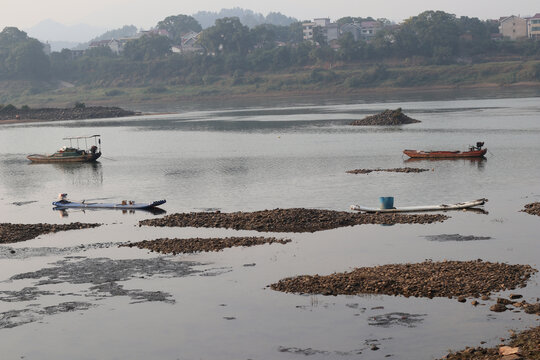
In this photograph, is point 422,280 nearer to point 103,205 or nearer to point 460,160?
point 103,205

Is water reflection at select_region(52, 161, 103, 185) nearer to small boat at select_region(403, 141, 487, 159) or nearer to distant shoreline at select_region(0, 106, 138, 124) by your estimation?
small boat at select_region(403, 141, 487, 159)

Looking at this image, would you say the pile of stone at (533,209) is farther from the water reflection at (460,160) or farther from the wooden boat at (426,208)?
the water reflection at (460,160)

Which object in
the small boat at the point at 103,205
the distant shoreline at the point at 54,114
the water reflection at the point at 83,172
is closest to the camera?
the small boat at the point at 103,205

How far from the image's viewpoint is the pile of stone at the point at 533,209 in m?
49.2

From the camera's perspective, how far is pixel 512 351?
24266 mm

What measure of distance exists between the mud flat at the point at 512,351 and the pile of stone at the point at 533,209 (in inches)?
939

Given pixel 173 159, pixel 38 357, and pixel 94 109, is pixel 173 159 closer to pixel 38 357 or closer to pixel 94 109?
pixel 38 357

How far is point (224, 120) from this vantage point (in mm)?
161500

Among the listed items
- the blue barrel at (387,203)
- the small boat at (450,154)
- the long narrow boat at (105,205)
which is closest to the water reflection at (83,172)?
the long narrow boat at (105,205)

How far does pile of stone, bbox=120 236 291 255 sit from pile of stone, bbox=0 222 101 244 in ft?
25.9

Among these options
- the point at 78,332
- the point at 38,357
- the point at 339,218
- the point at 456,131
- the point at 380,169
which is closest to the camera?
the point at 38,357

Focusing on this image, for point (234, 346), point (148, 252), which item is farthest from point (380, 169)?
point (234, 346)

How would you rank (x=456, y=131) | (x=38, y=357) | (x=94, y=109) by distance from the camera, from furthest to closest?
(x=94, y=109), (x=456, y=131), (x=38, y=357)

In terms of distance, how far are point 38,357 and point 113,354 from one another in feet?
9.03
